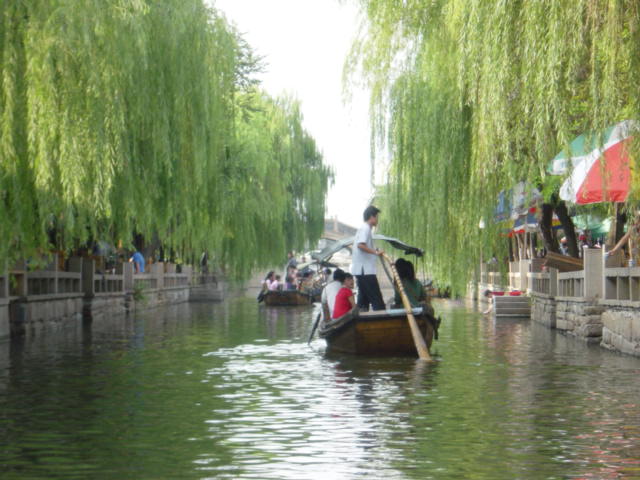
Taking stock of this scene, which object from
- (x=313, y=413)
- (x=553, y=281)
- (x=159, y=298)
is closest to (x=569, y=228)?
(x=553, y=281)

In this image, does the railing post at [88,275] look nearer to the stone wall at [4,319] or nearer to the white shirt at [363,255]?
the stone wall at [4,319]

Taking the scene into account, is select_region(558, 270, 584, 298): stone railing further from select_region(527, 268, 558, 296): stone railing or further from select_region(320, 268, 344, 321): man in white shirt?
select_region(320, 268, 344, 321): man in white shirt

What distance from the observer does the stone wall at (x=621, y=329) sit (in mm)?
17062

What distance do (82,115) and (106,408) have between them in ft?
16.6

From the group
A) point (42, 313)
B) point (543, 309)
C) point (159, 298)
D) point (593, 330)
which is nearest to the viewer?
point (593, 330)

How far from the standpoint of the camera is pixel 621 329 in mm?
17859

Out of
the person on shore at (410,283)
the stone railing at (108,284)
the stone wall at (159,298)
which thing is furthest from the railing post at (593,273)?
the stone wall at (159,298)

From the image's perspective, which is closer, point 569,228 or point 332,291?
point 332,291

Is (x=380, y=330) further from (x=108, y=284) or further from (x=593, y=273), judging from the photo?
(x=108, y=284)

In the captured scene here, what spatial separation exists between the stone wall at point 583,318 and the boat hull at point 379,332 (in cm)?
401

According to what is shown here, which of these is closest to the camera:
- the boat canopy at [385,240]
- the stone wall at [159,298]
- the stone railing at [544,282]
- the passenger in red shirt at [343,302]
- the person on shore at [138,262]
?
the passenger in red shirt at [343,302]

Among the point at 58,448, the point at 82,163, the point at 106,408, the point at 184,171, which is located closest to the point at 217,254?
the point at 184,171

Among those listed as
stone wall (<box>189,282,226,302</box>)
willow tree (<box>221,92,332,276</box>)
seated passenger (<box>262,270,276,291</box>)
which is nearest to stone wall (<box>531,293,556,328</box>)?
willow tree (<box>221,92,332,276</box>)

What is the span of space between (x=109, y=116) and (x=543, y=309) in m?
15.2
